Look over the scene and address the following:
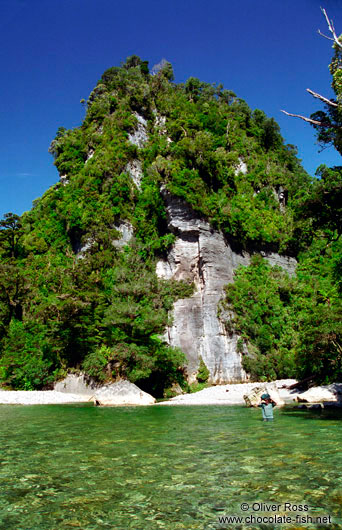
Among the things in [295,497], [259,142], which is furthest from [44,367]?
[259,142]

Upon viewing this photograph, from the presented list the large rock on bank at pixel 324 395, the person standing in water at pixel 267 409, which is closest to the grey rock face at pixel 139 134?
the large rock on bank at pixel 324 395

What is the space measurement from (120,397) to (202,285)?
13.4m

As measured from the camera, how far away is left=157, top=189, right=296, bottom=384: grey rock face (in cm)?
2831

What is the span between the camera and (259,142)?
149ft

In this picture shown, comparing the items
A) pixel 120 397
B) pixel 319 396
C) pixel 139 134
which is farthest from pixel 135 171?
pixel 319 396

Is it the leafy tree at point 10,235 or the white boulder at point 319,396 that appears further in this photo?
the leafy tree at point 10,235

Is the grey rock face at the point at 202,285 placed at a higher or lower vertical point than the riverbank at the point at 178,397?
higher

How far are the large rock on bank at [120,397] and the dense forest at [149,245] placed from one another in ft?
7.53

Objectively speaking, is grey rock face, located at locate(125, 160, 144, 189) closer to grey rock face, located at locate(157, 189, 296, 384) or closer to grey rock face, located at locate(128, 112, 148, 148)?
grey rock face, located at locate(128, 112, 148, 148)

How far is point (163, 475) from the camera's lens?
578 centimetres

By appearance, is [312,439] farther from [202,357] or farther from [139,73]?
[139,73]

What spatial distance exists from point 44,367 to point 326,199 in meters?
22.7

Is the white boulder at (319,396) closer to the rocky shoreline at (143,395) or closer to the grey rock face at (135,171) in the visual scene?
the rocky shoreline at (143,395)

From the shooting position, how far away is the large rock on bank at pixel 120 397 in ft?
67.2
